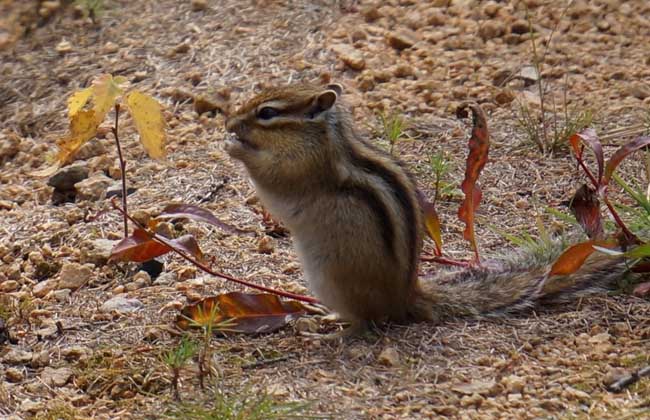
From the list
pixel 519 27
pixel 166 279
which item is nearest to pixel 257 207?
pixel 166 279

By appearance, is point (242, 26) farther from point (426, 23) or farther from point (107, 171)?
point (107, 171)

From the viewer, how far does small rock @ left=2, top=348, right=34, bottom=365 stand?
Answer: 14.7 ft

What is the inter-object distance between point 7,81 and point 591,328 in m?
4.11

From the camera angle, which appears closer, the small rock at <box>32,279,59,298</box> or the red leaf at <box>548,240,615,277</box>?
the red leaf at <box>548,240,615,277</box>

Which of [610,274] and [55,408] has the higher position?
[610,274]

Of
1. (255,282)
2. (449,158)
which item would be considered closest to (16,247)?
(255,282)

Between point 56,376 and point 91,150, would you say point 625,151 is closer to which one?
point 56,376

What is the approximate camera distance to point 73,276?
5.11m

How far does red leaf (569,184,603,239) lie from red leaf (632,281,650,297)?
1.02 ft

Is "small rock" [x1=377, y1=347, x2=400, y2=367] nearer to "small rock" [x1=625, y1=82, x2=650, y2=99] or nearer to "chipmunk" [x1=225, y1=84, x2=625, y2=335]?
"chipmunk" [x1=225, y1=84, x2=625, y2=335]

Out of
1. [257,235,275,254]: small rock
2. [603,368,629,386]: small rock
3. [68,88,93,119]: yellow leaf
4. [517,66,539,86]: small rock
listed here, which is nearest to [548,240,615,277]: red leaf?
[603,368,629,386]: small rock

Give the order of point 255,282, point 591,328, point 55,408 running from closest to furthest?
point 55,408, point 591,328, point 255,282

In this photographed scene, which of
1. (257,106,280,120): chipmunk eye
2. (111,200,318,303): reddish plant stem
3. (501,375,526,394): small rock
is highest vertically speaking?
(257,106,280,120): chipmunk eye

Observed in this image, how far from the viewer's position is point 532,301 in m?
4.64
